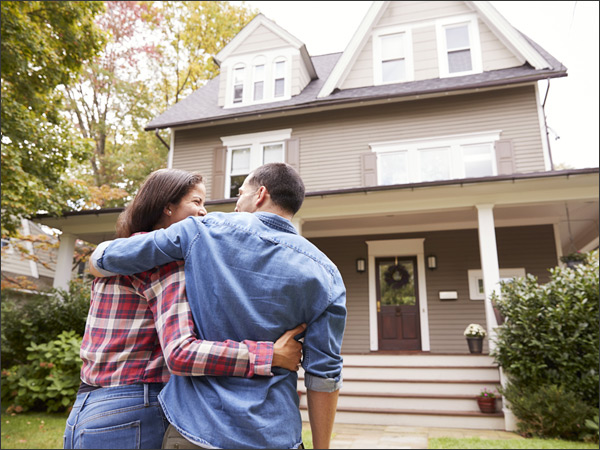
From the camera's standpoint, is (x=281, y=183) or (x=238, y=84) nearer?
(x=281, y=183)

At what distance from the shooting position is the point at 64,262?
974cm

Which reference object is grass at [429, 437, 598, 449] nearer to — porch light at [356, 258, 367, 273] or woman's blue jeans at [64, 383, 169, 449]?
woman's blue jeans at [64, 383, 169, 449]

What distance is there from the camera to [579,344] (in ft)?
18.4

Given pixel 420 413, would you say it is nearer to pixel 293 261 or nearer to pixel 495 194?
pixel 495 194

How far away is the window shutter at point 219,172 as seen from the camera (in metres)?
11.0

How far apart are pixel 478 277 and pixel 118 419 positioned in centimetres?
944

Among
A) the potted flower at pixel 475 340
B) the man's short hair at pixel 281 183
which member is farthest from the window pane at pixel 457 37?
the man's short hair at pixel 281 183

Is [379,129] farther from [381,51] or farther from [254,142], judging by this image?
[254,142]

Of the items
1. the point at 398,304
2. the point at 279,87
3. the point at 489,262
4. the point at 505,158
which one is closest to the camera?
the point at 489,262

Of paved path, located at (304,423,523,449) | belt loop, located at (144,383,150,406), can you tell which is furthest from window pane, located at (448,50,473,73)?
belt loop, located at (144,383,150,406)

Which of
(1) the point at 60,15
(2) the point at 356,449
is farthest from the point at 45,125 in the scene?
(2) the point at 356,449

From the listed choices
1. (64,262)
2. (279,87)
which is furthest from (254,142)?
(64,262)

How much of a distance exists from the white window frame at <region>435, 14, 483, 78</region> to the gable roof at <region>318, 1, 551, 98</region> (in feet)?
0.85

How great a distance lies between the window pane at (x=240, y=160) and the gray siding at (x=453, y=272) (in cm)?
340
